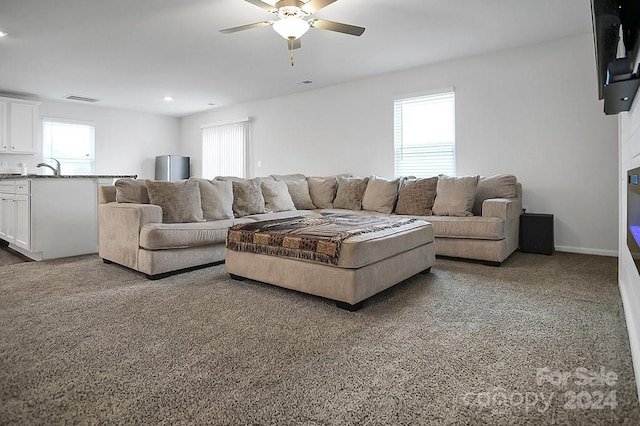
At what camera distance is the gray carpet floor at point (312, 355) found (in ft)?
4.26

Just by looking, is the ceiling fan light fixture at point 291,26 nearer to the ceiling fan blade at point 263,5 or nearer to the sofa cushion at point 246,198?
the ceiling fan blade at point 263,5

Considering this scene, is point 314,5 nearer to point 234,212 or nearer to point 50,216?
point 234,212

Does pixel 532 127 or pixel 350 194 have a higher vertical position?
pixel 532 127

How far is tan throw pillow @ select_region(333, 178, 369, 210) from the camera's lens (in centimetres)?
495

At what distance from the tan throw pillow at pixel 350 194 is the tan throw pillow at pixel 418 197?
23.2 inches

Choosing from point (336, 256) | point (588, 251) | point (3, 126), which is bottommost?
point (588, 251)

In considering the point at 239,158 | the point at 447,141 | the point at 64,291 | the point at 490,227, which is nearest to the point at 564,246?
the point at 490,227

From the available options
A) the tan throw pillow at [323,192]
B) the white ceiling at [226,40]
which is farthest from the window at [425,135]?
the tan throw pillow at [323,192]

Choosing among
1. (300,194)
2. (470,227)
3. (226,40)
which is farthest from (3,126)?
(470,227)

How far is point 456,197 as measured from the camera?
4.09m

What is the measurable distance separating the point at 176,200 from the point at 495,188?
3383 millimetres

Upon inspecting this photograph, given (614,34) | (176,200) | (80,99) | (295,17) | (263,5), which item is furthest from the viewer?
(80,99)

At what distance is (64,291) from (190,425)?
2.14 m

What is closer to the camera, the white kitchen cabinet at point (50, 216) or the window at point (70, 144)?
the white kitchen cabinet at point (50, 216)
